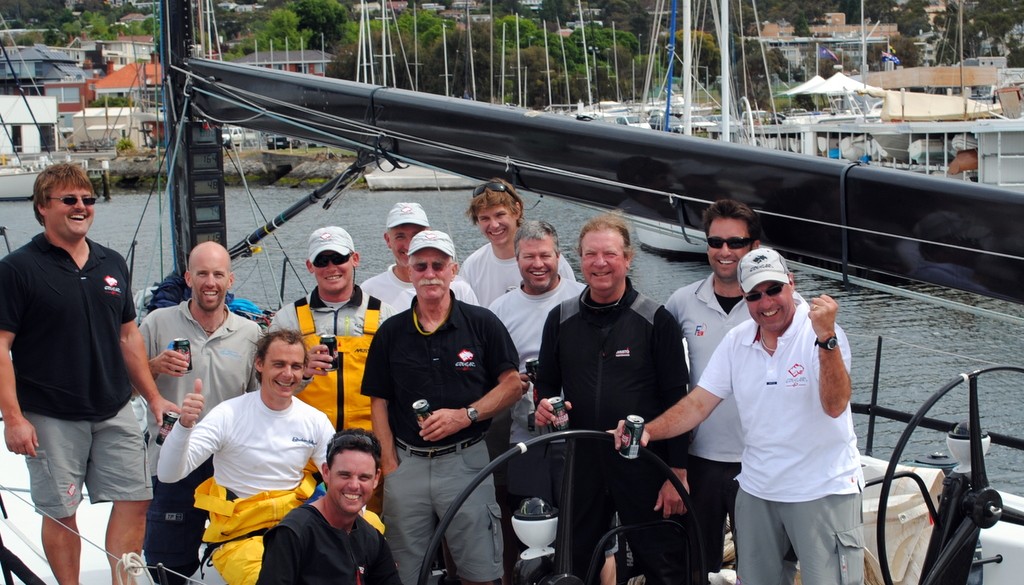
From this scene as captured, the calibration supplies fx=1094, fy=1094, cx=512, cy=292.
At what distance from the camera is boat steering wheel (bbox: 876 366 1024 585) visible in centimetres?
349

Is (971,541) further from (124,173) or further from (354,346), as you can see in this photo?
(124,173)

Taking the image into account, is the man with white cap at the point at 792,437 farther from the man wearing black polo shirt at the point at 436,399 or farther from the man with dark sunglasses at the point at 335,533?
the man with dark sunglasses at the point at 335,533

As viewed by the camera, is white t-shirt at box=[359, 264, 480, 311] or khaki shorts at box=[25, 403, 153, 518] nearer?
khaki shorts at box=[25, 403, 153, 518]

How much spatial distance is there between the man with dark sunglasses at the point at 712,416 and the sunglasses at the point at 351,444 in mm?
1281

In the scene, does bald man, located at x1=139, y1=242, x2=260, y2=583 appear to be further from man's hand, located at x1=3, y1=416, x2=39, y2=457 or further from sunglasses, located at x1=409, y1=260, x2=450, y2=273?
sunglasses, located at x1=409, y1=260, x2=450, y2=273

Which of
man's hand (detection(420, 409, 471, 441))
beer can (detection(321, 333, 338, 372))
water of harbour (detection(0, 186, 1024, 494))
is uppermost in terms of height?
beer can (detection(321, 333, 338, 372))

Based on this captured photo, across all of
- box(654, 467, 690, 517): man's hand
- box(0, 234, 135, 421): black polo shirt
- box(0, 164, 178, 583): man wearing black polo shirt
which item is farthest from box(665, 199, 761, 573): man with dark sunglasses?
box(0, 234, 135, 421): black polo shirt

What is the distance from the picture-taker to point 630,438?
3.54m

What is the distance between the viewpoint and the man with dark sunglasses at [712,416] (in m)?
4.12

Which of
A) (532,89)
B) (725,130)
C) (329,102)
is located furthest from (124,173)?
(329,102)

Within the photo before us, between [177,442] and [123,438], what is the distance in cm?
64

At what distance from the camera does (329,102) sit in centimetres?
583

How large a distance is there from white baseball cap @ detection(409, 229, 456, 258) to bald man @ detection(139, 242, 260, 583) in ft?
2.82

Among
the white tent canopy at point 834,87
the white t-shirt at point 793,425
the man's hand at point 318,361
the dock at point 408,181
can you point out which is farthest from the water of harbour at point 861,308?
the white tent canopy at point 834,87
